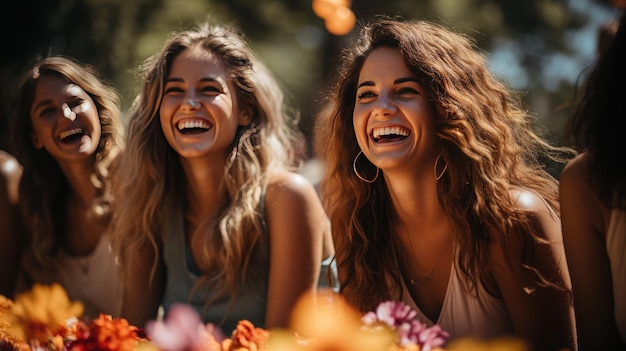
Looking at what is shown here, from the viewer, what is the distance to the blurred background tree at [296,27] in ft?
24.0

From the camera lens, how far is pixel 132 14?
9.56m

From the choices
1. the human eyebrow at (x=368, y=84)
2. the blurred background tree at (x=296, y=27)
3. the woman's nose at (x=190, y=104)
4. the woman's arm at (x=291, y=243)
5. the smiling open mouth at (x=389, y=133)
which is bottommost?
the woman's arm at (x=291, y=243)

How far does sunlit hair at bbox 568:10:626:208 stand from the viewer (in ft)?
5.81

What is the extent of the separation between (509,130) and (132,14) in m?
Answer: 8.14

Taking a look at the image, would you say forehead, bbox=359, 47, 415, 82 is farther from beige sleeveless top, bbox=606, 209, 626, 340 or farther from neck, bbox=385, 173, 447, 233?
beige sleeveless top, bbox=606, 209, 626, 340

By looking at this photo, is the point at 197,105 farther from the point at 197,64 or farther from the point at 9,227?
the point at 9,227

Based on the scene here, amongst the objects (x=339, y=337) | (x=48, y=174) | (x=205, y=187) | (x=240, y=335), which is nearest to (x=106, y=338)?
(x=240, y=335)

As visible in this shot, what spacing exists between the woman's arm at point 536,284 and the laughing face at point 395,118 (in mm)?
351

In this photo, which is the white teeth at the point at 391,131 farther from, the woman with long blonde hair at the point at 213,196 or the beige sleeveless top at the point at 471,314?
the woman with long blonde hair at the point at 213,196

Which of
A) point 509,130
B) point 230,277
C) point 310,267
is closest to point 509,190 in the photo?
point 509,130

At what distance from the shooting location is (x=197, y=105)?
2703mm

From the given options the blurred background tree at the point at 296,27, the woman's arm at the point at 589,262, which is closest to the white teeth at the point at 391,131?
the woman's arm at the point at 589,262

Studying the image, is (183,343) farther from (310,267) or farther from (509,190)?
(310,267)

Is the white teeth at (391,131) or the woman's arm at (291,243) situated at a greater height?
the white teeth at (391,131)
